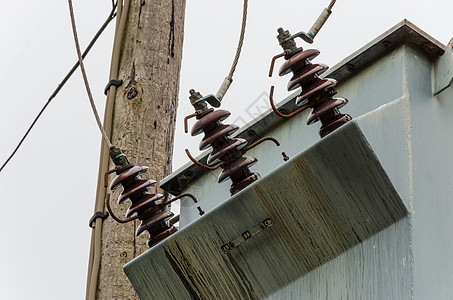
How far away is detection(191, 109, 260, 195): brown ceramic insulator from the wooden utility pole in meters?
0.90

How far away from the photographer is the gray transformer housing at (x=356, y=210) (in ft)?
8.40

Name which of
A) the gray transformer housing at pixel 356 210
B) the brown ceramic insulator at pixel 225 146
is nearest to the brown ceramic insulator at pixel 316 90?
the gray transformer housing at pixel 356 210

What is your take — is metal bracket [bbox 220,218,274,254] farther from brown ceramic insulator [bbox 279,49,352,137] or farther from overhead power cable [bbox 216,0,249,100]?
overhead power cable [bbox 216,0,249,100]

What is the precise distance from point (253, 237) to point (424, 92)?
2.32 feet

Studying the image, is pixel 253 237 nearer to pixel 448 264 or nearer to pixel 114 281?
pixel 448 264

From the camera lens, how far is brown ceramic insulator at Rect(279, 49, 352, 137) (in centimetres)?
274

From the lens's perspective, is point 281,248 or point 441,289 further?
point 281,248

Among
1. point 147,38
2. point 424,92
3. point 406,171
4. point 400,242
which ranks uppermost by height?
point 147,38

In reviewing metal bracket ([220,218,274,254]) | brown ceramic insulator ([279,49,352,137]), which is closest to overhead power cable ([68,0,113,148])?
metal bracket ([220,218,274,254])

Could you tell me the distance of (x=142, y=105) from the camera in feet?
13.3

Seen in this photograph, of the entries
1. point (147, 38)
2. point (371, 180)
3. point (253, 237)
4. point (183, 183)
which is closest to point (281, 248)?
point (253, 237)

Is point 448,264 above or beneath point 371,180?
beneath

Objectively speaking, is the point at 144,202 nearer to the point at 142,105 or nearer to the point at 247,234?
the point at 247,234

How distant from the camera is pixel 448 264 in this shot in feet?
8.46
